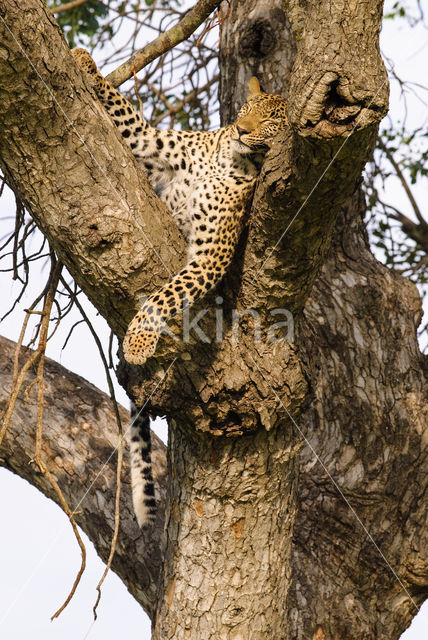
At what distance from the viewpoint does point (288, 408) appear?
3477 millimetres

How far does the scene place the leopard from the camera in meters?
3.76

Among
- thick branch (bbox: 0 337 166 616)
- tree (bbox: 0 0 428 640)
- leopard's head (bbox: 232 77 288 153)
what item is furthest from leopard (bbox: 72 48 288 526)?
thick branch (bbox: 0 337 166 616)

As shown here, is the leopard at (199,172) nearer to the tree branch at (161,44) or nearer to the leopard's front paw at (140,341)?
the tree branch at (161,44)

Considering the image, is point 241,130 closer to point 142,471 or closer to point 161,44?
point 161,44

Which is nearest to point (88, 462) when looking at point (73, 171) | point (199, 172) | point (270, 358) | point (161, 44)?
point (270, 358)

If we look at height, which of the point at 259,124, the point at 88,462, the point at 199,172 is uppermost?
the point at 259,124

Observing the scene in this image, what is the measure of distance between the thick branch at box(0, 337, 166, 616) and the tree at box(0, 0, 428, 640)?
0.07 ft

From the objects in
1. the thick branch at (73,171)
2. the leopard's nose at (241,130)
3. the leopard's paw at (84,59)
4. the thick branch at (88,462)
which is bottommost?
the thick branch at (88,462)

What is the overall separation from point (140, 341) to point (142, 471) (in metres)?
1.38

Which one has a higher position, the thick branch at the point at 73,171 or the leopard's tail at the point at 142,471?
the thick branch at the point at 73,171

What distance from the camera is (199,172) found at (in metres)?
4.29

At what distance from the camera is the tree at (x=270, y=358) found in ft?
9.26

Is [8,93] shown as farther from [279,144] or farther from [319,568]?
[319,568]

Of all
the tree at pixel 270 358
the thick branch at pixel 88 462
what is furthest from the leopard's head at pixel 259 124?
the thick branch at pixel 88 462
